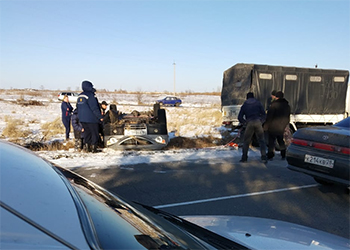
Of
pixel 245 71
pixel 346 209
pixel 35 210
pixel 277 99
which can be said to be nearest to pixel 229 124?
pixel 245 71

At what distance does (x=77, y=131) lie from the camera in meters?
7.89

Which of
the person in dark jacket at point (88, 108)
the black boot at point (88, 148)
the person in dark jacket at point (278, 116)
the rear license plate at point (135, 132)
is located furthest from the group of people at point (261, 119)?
the black boot at point (88, 148)

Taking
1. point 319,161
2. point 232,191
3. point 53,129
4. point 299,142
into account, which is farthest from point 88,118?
point 53,129

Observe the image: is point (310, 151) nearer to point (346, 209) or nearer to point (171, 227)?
point (346, 209)

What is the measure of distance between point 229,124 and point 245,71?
225 cm

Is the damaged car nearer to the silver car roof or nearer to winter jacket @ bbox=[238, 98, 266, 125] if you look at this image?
winter jacket @ bbox=[238, 98, 266, 125]

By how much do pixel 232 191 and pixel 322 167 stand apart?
1.60m

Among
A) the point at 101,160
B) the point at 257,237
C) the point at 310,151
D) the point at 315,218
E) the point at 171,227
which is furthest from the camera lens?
the point at 101,160

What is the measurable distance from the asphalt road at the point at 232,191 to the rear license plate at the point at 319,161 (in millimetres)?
665

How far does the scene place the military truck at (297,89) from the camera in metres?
10.4

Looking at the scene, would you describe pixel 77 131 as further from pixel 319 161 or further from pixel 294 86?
pixel 294 86

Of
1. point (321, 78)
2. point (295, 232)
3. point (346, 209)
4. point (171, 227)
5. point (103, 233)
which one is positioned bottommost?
point (346, 209)

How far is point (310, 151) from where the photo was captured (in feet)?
15.0

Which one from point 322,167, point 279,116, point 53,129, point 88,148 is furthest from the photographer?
point 53,129
